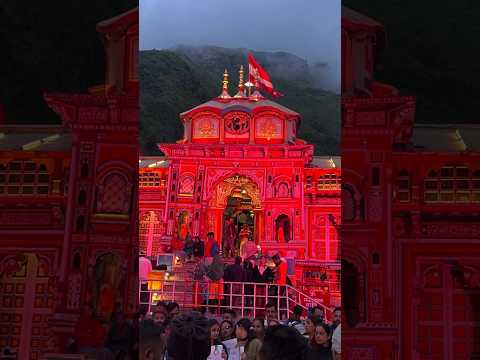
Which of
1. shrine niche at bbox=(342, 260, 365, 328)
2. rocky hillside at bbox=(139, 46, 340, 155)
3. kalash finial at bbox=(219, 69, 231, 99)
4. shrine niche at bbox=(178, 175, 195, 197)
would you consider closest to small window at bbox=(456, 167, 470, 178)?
shrine niche at bbox=(342, 260, 365, 328)

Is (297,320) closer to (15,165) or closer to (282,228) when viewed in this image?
(15,165)

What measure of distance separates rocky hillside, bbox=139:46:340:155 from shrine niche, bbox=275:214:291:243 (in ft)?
6.10

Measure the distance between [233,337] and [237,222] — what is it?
107 inches

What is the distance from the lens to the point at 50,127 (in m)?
2.90

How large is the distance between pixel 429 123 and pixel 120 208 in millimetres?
1700

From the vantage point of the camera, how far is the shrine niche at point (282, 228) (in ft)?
20.5

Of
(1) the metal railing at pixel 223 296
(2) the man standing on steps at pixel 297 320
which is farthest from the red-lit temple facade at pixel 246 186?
(2) the man standing on steps at pixel 297 320

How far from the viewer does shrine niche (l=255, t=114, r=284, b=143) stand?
5.55 m

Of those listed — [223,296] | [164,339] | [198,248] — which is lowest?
[164,339]

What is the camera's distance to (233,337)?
303 centimetres

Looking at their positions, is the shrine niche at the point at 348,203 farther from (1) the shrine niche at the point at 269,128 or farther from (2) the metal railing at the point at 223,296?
(1) the shrine niche at the point at 269,128

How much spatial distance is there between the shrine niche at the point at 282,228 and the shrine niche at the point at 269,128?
1035 millimetres

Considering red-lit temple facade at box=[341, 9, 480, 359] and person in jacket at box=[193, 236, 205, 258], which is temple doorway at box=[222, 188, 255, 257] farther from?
red-lit temple facade at box=[341, 9, 480, 359]

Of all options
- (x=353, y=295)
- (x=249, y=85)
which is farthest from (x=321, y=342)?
(x=249, y=85)
